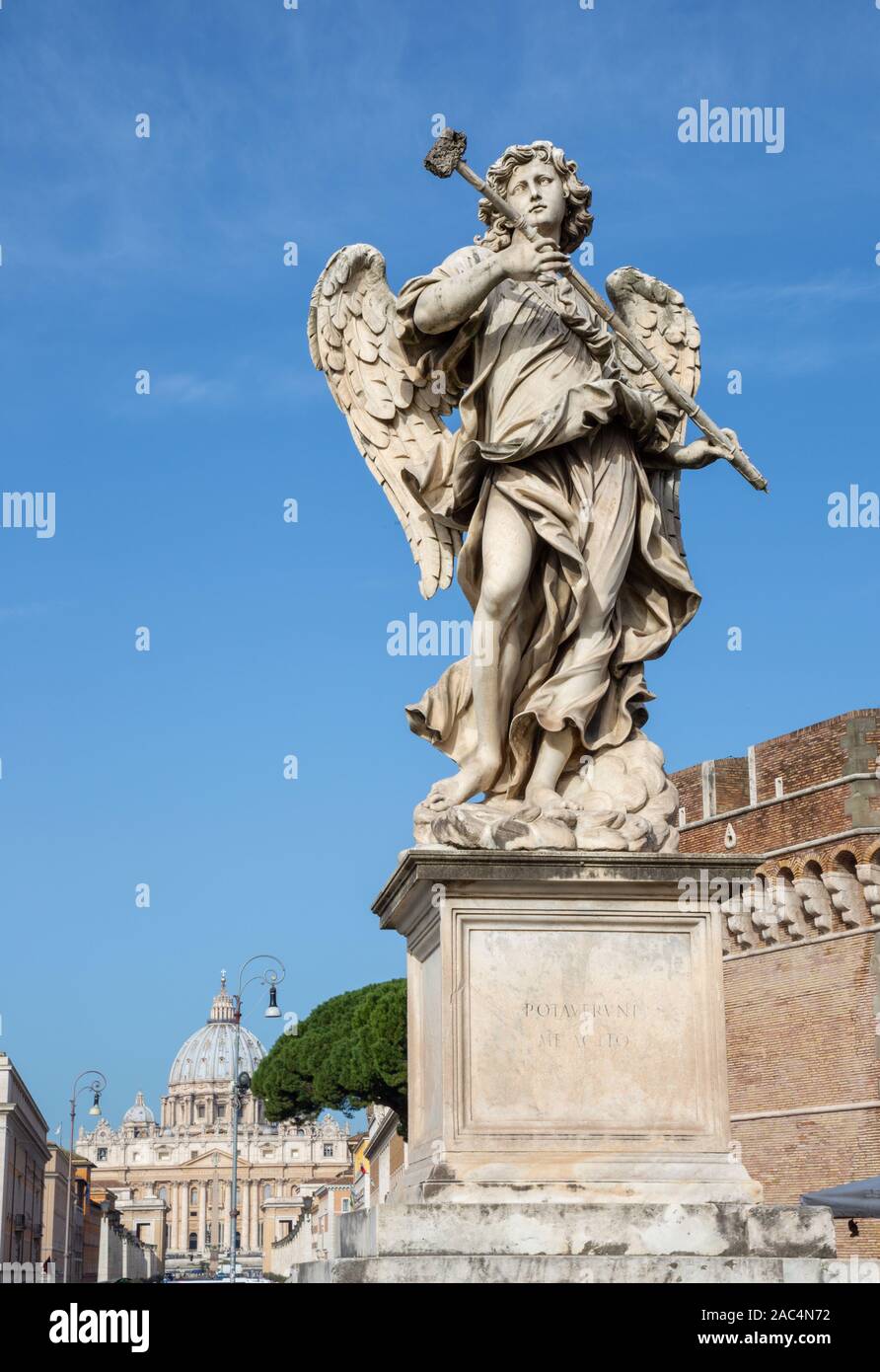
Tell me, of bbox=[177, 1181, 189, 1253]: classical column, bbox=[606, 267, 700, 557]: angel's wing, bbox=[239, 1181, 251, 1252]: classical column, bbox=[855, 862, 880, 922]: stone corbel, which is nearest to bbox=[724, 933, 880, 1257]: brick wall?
bbox=[855, 862, 880, 922]: stone corbel

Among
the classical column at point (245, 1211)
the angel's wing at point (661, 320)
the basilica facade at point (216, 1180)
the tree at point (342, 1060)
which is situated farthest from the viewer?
the classical column at point (245, 1211)

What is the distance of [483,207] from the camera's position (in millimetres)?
7629

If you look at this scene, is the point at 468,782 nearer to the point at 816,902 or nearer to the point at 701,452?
the point at 701,452

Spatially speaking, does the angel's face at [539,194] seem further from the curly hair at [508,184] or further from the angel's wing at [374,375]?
the angel's wing at [374,375]

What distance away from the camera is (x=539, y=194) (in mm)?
7613

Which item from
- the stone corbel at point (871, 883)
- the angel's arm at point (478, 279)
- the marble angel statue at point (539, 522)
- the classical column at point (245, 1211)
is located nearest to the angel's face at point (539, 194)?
the marble angel statue at point (539, 522)

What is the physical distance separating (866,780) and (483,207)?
2805 cm

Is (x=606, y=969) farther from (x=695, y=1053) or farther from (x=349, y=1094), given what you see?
(x=349, y=1094)

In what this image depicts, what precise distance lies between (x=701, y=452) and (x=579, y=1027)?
273cm

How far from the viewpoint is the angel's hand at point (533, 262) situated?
23.6 ft

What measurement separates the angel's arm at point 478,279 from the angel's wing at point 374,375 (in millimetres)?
598

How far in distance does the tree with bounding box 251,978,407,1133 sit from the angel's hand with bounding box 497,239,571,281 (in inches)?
1781

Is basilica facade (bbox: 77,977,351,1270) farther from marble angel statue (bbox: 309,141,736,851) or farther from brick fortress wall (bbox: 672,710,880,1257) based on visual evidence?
marble angel statue (bbox: 309,141,736,851)
